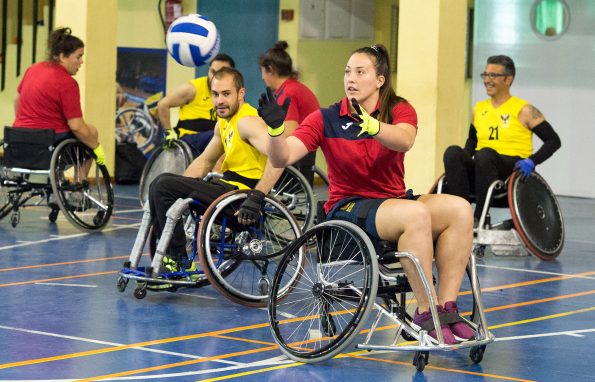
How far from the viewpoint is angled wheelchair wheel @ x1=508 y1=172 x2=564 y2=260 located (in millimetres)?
8312

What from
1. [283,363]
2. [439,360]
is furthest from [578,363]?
[283,363]

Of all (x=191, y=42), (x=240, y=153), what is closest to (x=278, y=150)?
(x=240, y=153)

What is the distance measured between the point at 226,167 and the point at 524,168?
8.30 ft

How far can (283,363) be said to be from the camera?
4949 mm

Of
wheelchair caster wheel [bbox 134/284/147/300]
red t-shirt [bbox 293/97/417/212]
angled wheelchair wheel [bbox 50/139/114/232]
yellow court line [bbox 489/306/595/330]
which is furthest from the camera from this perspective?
angled wheelchair wheel [bbox 50/139/114/232]

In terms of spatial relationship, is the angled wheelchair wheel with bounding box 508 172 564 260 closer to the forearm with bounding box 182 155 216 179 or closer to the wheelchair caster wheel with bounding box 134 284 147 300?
the forearm with bounding box 182 155 216 179

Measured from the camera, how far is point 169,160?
31.9ft

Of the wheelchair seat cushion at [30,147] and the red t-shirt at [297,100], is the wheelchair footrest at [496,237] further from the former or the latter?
the wheelchair seat cushion at [30,147]

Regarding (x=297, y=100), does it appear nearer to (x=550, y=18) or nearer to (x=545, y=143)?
(x=545, y=143)

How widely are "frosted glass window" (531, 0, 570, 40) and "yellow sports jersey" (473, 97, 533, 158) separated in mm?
5372

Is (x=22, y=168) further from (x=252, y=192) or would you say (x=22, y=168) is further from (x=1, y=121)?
(x=1, y=121)

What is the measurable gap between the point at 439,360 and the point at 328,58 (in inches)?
393

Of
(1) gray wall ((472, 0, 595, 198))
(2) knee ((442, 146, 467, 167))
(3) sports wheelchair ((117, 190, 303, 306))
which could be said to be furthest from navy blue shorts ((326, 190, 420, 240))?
(1) gray wall ((472, 0, 595, 198))

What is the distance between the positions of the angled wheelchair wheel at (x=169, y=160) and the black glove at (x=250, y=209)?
130 inches
